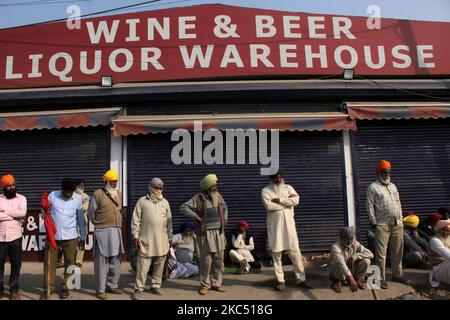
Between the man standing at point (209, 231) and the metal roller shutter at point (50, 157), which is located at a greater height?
the metal roller shutter at point (50, 157)

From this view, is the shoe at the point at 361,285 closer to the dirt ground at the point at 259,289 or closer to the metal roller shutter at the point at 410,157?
the dirt ground at the point at 259,289

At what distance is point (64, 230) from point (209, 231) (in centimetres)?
187

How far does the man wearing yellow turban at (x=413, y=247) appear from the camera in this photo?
19.8ft

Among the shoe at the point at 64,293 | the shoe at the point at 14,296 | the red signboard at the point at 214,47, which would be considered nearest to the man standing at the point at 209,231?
the shoe at the point at 64,293

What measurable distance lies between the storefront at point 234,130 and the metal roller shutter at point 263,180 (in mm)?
19

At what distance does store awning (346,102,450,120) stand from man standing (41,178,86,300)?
4821 mm

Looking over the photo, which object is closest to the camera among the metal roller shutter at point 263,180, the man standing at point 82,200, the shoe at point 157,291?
the shoe at point 157,291

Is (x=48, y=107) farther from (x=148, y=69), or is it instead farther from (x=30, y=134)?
(x=148, y=69)

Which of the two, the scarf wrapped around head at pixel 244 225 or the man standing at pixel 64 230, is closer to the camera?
the man standing at pixel 64 230

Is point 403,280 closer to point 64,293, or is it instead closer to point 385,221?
point 385,221

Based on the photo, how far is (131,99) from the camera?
7.15 meters

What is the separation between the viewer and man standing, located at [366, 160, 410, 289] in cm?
536

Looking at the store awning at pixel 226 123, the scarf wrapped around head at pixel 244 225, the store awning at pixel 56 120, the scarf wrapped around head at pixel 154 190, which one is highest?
the store awning at pixel 56 120

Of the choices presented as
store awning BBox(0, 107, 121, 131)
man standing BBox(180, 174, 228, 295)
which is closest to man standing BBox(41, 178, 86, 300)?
man standing BBox(180, 174, 228, 295)
